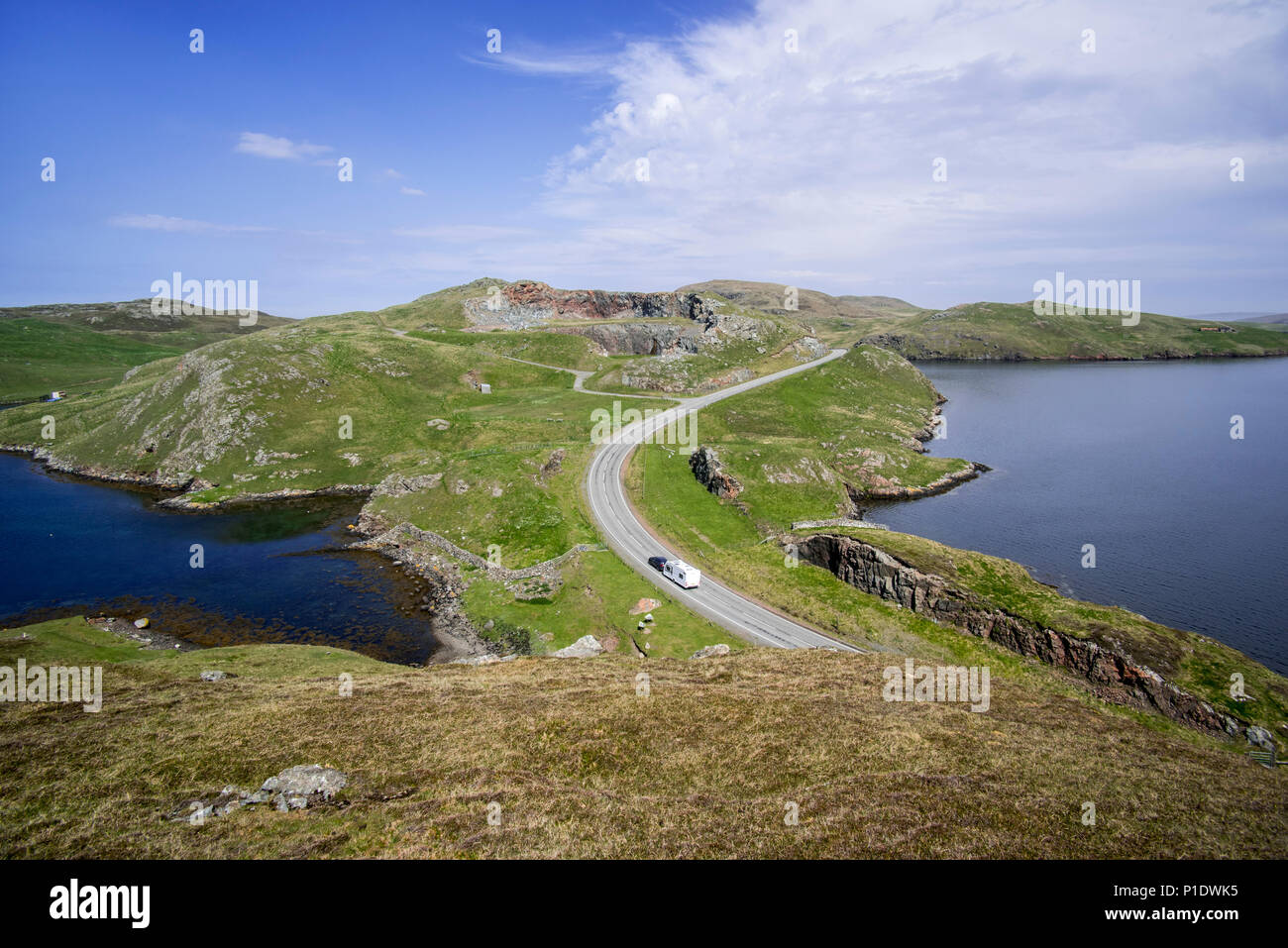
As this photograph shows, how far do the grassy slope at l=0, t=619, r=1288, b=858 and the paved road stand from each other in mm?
11251

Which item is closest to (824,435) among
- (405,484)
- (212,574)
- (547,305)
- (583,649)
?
(405,484)

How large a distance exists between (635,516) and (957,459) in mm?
65091

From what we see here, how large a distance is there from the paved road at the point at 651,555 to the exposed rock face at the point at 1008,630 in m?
9.44

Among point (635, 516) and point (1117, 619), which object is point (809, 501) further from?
point (1117, 619)

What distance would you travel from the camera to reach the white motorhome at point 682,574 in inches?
1908

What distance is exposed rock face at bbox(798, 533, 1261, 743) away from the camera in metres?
32.5

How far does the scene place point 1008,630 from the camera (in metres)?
40.5

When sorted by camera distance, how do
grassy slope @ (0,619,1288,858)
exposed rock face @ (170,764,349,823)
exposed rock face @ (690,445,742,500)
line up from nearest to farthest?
grassy slope @ (0,619,1288,858) → exposed rock face @ (170,764,349,823) → exposed rock face @ (690,445,742,500)

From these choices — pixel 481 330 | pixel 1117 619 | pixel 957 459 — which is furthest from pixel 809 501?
pixel 481 330

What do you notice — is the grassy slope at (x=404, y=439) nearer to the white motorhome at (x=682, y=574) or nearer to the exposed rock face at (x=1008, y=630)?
the white motorhome at (x=682, y=574)

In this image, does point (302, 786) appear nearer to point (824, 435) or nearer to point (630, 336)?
point (824, 435)

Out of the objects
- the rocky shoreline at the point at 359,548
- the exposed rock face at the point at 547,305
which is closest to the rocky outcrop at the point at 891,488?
the rocky shoreline at the point at 359,548

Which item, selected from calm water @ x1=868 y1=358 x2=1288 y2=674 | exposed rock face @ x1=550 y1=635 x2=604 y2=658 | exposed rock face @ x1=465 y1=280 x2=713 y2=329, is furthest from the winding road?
exposed rock face @ x1=465 y1=280 x2=713 y2=329

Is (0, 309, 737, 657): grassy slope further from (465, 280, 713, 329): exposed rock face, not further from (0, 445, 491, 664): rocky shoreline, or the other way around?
(465, 280, 713, 329): exposed rock face
